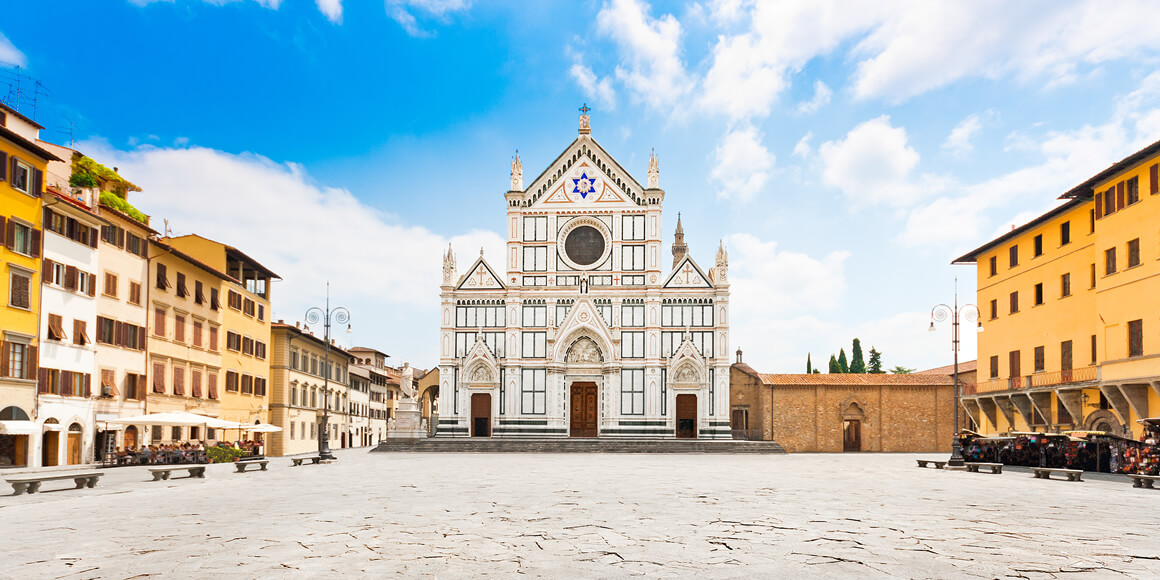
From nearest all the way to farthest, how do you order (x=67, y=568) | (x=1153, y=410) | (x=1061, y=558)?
(x=67, y=568) < (x=1061, y=558) < (x=1153, y=410)

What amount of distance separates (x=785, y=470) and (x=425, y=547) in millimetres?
21779

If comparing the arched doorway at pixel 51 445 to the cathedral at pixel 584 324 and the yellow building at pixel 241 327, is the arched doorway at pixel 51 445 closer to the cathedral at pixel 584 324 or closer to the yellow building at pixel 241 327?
the yellow building at pixel 241 327

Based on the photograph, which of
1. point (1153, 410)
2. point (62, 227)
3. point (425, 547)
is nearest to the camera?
point (425, 547)

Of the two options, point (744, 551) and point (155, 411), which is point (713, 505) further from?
point (155, 411)

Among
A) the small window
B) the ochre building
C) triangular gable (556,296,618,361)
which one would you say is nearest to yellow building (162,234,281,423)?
triangular gable (556,296,618,361)

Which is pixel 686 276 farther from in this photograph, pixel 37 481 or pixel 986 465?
pixel 37 481

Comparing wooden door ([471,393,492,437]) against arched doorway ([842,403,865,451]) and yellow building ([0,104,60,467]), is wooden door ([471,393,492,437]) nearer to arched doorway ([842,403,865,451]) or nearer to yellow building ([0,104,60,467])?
arched doorway ([842,403,865,451])

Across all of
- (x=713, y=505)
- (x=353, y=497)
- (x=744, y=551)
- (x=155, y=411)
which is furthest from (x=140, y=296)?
(x=744, y=551)

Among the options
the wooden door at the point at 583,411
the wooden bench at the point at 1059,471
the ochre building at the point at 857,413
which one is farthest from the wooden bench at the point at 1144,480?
the wooden door at the point at 583,411

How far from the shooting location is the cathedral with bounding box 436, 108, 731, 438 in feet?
179

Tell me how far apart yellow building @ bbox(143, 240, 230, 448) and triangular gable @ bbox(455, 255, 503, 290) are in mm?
15100

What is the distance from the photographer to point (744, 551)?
36.2 ft

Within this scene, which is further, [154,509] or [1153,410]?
[1153,410]

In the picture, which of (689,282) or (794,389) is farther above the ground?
(689,282)
